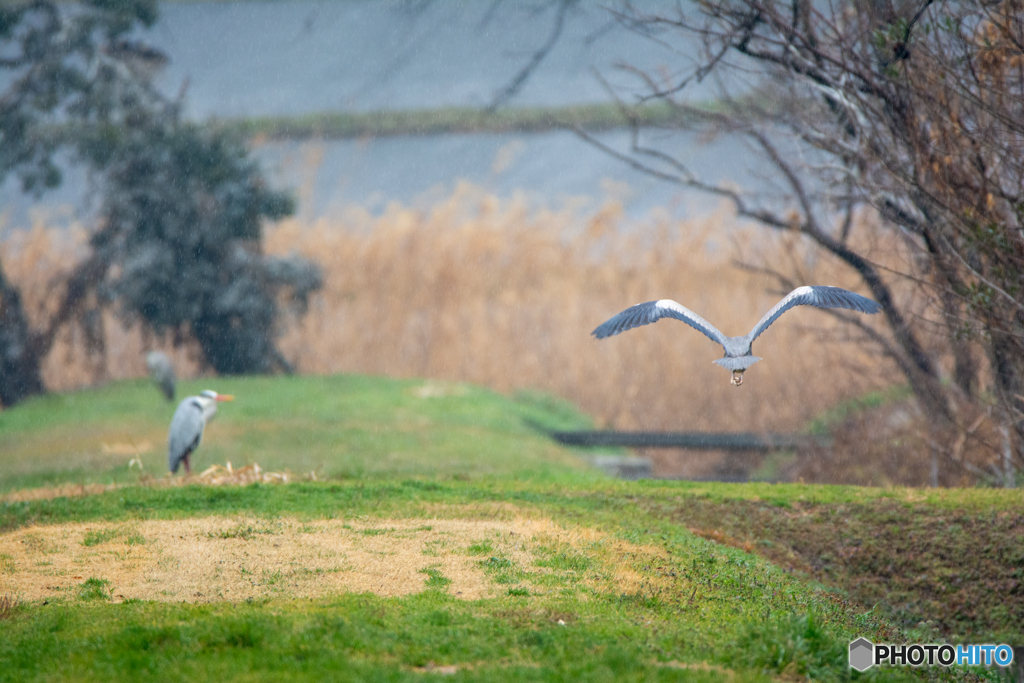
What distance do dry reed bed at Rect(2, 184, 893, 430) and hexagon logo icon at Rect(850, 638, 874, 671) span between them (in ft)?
39.9

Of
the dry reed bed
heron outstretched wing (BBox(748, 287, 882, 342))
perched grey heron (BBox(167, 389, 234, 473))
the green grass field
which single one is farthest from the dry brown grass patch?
the dry reed bed

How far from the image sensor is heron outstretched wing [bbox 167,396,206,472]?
9.75m

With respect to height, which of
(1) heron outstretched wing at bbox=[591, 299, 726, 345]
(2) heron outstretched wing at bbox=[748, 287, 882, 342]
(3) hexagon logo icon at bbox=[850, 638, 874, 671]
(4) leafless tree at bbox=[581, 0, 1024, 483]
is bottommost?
(3) hexagon logo icon at bbox=[850, 638, 874, 671]

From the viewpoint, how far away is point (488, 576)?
5914mm

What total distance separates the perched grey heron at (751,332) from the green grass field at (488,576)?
1.36m

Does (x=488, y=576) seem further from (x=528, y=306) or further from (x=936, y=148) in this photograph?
(x=528, y=306)

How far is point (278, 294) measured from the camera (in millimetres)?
18859

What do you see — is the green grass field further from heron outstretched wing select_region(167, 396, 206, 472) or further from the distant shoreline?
the distant shoreline

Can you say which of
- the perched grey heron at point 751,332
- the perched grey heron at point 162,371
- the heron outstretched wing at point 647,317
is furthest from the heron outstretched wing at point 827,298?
the perched grey heron at point 162,371

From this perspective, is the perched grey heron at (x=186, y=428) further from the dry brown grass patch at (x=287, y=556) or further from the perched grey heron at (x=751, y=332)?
the perched grey heron at (x=751, y=332)

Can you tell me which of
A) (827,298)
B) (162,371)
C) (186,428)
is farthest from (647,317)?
(162,371)

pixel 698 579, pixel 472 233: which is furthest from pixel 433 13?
pixel 698 579

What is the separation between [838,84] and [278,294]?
39.6 feet

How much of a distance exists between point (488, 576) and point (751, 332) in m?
2.08
